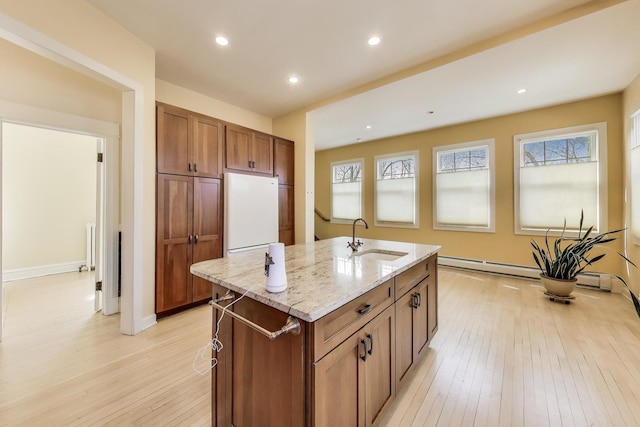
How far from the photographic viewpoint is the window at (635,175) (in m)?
2.91

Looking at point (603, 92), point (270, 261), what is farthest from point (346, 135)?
point (270, 261)

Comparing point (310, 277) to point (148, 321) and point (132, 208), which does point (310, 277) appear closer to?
point (132, 208)

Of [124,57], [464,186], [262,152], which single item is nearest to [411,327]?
[262,152]

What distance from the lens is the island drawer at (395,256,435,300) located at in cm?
155

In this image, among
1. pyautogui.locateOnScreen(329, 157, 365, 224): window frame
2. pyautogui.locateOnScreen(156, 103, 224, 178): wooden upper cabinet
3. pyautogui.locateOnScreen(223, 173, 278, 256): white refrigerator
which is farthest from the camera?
pyautogui.locateOnScreen(329, 157, 365, 224): window frame

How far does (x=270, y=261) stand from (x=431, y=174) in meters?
4.92

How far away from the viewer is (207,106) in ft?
12.5

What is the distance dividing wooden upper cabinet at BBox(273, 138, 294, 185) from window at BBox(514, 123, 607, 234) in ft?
12.8

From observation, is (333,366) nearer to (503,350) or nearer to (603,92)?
(503,350)

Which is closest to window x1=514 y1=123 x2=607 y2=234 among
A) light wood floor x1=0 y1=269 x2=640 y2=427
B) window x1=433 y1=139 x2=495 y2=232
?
window x1=433 y1=139 x2=495 y2=232

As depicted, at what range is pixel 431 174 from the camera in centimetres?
512

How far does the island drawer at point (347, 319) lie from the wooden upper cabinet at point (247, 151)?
9.16 ft

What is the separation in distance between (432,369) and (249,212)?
2715 millimetres

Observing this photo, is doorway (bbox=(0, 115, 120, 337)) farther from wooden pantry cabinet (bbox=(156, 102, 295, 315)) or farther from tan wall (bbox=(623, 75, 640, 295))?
tan wall (bbox=(623, 75, 640, 295))
